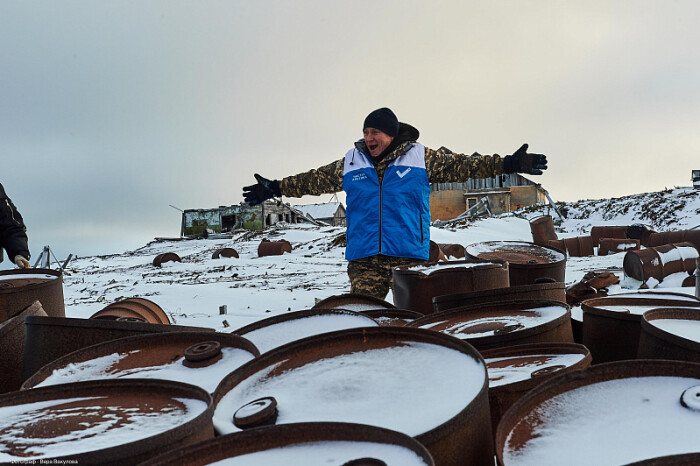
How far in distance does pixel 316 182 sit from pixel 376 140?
1.22 meters

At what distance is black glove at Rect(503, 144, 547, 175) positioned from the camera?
4804 mm

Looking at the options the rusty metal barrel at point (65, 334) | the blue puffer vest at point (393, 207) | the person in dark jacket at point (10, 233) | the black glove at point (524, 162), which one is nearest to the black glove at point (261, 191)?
the blue puffer vest at point (393, 207)

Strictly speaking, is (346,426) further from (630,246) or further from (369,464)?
(630,246)

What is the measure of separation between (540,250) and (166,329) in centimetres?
413

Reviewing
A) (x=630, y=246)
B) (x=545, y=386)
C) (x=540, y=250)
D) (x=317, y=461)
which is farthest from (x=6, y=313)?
(x=630, y=246)

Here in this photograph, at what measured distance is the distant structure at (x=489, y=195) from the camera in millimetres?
31484

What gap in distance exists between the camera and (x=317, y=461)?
1.09 meters

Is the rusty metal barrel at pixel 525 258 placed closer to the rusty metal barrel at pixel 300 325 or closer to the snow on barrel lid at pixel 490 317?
the snow on barrel lid at pixel 490 317

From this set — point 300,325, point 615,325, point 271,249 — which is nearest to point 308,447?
point 300,325

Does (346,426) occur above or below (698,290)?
above

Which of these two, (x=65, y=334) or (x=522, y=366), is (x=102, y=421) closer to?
(x=65, y=334)

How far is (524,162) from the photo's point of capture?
15.8 ft

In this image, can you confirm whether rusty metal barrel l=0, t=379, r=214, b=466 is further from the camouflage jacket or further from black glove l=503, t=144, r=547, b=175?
black glove l=503, t=144, r=547, b=175

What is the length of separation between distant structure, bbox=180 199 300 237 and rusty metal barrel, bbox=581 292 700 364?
2978 centimetres
